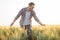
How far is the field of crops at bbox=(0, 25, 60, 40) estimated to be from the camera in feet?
5.23

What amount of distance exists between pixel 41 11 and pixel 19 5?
211 millimetres

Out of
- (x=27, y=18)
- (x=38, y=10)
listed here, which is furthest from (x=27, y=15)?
(x=38, y=10)

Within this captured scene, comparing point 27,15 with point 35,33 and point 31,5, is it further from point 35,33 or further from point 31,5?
point 35,33

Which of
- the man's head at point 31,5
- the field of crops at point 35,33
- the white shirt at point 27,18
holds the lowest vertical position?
the field of crops at point 35,33

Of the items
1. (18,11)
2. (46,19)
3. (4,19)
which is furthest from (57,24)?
(4,19)

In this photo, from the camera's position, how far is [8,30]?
1786mm

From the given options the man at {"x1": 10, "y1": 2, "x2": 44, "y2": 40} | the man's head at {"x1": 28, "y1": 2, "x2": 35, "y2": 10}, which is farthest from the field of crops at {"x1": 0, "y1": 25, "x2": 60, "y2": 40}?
the man's head at {"x1": 28, "y1": 2, "x2": 35, "y2": 10}

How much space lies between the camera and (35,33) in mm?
1684

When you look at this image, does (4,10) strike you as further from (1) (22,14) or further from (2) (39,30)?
(2) (39,30)

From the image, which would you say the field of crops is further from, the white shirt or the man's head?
the man's head

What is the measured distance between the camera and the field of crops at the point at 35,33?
159 cm

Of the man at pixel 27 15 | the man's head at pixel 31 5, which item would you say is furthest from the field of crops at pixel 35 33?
the man's head at pixel 31 5

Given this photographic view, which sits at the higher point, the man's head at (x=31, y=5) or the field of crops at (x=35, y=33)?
the man's head at (x=31, y=5)

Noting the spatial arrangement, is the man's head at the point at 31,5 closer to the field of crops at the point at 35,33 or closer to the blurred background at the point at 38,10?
the blurred background at the point at 38,10
